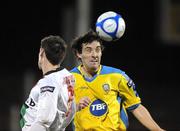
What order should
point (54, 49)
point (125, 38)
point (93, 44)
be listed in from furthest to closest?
point (125, 38), point (93, 44), point (54, 49)

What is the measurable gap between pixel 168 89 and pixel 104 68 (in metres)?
11.3

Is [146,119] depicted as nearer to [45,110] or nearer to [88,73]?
[88,73]

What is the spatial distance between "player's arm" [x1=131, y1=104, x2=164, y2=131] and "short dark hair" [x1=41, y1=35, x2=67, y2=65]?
4.28 feet

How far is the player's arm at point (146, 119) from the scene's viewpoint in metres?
7.40

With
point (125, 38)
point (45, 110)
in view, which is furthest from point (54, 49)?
point (125, 38)

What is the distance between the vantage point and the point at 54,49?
6.58 metres

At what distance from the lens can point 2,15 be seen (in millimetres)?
20016

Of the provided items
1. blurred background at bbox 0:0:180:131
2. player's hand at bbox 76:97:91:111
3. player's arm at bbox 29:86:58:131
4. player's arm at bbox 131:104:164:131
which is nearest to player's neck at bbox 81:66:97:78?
A: player's hand at bbox 76:97:91:111

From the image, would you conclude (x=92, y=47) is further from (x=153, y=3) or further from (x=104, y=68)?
(x=153, y=3)

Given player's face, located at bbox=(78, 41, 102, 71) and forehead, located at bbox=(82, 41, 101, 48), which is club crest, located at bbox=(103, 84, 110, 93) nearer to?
player's face, located at bbox=(78, 41, 102, 71)

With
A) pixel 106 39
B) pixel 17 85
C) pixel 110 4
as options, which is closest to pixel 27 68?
pixel 17 85

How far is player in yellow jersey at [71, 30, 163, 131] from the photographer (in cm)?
738

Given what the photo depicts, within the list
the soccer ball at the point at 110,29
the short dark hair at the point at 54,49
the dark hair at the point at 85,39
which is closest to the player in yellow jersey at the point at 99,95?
the dark hair at the point at 85,39

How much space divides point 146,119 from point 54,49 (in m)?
1.44
